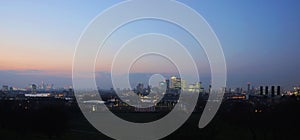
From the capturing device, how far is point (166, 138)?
19844 millimetres

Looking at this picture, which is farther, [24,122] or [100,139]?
[24,122]

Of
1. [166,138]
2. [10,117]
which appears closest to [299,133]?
[166,138]

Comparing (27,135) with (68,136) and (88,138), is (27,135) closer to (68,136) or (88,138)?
(68,136)

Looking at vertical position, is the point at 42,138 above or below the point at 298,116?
below

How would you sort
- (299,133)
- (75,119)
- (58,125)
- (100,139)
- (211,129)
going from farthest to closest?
(75,119) → (58,125) → (100,139) → (211,129) → (299,133)

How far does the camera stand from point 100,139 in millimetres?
24219

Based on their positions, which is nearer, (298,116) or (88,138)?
(298,116)

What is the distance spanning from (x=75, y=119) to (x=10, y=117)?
1173 cm

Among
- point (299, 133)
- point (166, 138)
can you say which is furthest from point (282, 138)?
point (166, 138)

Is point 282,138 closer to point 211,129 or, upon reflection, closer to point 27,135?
point 211,129

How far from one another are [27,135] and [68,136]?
153 inches

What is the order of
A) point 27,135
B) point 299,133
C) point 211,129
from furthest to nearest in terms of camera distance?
point 27,135, point 211,129, point 299,133

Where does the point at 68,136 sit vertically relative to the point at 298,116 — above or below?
below

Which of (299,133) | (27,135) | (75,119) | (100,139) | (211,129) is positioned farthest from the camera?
(75,119)
